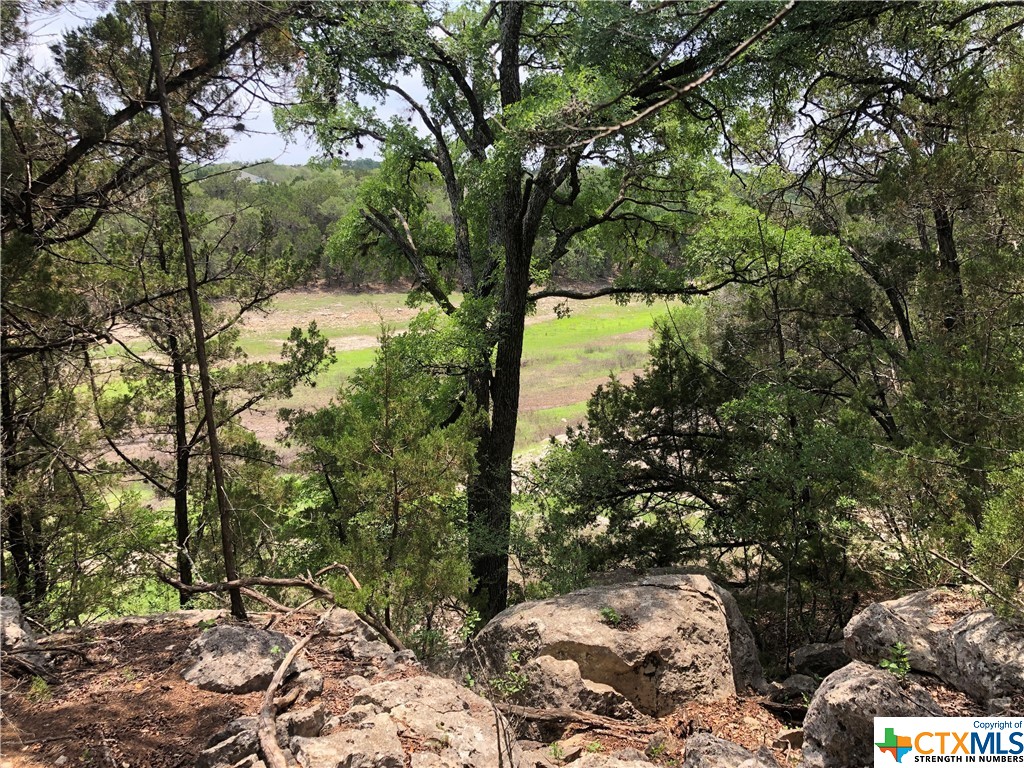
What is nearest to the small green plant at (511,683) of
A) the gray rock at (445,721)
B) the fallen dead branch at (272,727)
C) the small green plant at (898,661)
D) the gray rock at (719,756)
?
the gray rock at (445,721)

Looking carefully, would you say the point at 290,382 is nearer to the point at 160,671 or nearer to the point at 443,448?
the point at 443,448

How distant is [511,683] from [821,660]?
3.53m

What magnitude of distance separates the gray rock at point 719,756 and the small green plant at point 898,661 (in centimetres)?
103

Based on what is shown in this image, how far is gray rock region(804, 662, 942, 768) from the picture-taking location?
3613 millimetres

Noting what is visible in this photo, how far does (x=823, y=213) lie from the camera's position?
957 cm

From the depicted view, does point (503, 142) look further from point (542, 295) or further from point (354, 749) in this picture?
point (354, 749)

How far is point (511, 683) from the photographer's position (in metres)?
5.07

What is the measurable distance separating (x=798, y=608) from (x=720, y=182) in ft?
23.2

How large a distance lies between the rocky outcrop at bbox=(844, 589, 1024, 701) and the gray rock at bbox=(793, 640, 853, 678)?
1805mm

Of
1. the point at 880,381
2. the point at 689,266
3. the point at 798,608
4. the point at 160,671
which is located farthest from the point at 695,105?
the point at 160,671

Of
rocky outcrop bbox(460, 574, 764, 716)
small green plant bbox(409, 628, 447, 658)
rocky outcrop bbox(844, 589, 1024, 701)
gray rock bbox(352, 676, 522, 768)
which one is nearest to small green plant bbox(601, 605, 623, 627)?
rocky outcrop bbox(460, 574, 764, 716)

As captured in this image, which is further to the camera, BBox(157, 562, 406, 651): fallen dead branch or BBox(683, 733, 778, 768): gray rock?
BBox(157, 562, 406, 651): fallen dead branch

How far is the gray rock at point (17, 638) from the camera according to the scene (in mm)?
3893

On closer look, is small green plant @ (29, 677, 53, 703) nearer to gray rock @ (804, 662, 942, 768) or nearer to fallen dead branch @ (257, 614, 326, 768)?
fallen dead branch @ (257, 614, 326, 768)
